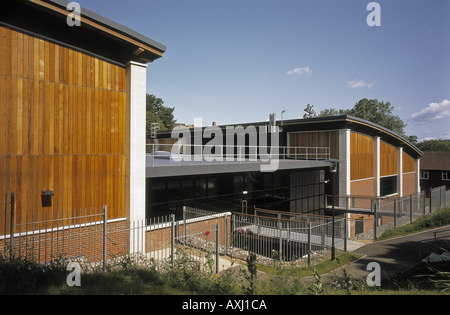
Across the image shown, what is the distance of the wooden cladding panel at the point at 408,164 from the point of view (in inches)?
1268

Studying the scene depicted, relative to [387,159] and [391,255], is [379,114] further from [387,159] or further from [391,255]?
[391,255]

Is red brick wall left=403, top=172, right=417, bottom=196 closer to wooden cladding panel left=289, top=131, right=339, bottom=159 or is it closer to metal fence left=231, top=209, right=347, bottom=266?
wooden cladding panel left=289, top=131, right=339, bottom=159

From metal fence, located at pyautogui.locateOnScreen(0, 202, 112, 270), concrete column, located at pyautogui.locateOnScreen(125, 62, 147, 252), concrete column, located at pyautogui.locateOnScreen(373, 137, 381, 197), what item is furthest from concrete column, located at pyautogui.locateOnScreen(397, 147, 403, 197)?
metal fence, located at pyautogui.locateOnScreen(0, 202, 112, 270)

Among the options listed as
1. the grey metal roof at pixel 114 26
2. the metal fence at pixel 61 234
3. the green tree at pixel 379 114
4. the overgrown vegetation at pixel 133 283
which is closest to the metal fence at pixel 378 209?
the overgrown vegetation at pixel 133 283

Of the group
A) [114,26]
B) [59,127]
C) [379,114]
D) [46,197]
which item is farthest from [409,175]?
[379,114]

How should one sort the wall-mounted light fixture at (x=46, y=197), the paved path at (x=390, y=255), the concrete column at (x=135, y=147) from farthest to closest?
1. the paved path at (x=390, y=255)
2. the concrete column at (x=135, y=147)
3. the wall-mounted light fixture at (x=46, y=197)

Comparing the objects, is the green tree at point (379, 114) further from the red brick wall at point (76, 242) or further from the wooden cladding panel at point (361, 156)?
the red brick wall at point (76, 242)

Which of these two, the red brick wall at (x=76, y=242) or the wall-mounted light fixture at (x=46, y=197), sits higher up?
the wall-mounted light fixture at (x=46, y=197)

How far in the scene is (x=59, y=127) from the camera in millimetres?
10383

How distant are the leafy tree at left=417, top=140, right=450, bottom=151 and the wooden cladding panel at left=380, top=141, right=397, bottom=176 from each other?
240ft

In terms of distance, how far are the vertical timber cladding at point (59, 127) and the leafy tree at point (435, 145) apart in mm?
102245

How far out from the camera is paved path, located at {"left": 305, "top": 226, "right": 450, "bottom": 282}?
12125 millimetres
